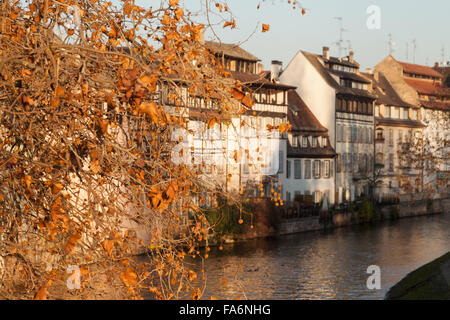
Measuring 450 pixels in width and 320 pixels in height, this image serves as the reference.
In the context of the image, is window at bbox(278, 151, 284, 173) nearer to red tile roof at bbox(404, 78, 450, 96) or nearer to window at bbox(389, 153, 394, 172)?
window at bbox(389, 153, 394, 172)

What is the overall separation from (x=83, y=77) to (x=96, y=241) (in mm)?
1693

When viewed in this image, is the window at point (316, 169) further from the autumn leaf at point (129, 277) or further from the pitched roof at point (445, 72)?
the autumn leaf at point (129, 277)

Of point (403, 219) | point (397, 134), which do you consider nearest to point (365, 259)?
point (403, 219)

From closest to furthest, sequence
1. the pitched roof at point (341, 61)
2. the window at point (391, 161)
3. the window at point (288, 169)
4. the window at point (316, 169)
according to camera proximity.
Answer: the window at point (288, 169)
the window at point (316, 169)
the pitched roof at point (341, 61)
the window at point (391, 161)

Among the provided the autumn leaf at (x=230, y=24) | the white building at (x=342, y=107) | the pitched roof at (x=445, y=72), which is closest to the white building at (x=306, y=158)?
the white building at (x=342, y=107)

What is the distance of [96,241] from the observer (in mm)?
6633

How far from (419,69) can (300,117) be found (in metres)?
25.6

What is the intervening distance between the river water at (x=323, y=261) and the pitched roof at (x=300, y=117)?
8.20 metres

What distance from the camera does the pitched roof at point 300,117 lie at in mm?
49747

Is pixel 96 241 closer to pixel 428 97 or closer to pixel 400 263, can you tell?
pixel 400 263

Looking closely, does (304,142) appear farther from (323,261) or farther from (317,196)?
(323,261)

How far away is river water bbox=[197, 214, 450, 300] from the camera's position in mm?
25625

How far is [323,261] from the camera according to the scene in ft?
107

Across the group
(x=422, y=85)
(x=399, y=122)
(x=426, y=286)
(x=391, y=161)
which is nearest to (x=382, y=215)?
(x=391, y=161)
